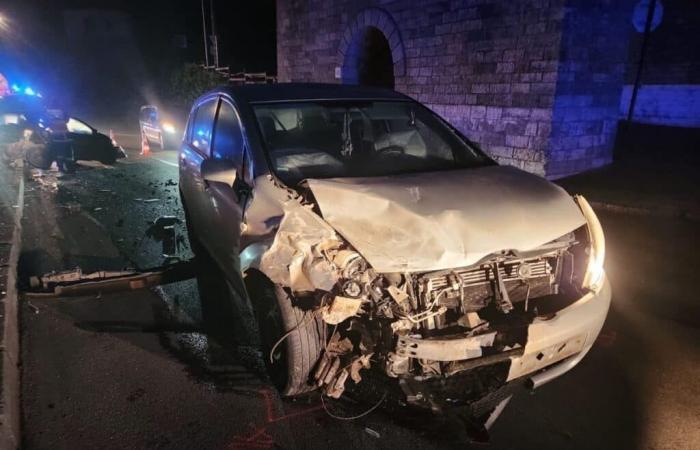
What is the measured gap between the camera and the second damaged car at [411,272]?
2285 mm

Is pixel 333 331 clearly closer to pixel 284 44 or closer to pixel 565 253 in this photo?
pixel 565 253

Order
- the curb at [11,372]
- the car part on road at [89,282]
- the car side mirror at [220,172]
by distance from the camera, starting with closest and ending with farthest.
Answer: the curb at [11,372] → the car side mirror at [220,172] → the car part on road at [89,282]

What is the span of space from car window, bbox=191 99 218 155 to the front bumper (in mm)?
3080

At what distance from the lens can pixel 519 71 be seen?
744 cm

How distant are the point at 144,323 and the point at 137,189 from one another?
5383mm

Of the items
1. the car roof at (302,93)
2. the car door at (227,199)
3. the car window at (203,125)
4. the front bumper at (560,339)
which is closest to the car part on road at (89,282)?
the car door at (227,199)

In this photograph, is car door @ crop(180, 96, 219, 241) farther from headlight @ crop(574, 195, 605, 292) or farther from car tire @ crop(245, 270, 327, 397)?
headlight @ crop(574, 195, 605, 292)

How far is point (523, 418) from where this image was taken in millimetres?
2709

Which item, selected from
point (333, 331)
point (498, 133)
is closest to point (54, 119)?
point (498, 133)

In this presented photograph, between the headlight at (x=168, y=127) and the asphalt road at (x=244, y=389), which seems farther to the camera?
the headlight at (x=168, y=127)

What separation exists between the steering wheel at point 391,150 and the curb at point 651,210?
4.27m

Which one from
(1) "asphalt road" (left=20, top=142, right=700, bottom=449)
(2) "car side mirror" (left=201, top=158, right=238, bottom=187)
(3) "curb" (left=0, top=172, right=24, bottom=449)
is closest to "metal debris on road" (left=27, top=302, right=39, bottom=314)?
(1) "asphalt road" (left=20, top=142, right=700, bottom=449)

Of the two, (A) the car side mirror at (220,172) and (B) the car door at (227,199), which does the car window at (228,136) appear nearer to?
(B) the car door at (227,199)

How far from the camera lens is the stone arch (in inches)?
386
